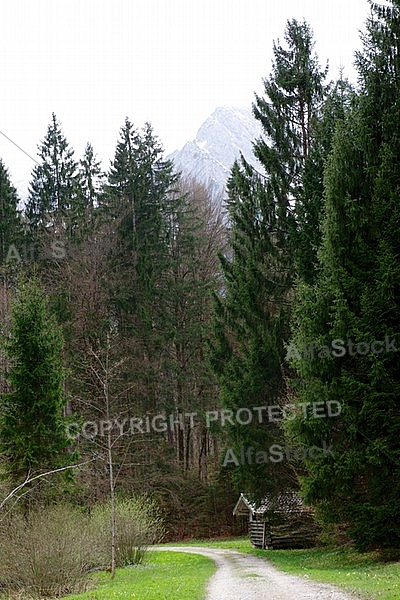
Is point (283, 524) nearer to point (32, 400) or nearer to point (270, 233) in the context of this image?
point (32, 400)

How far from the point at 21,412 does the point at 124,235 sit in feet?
54.9

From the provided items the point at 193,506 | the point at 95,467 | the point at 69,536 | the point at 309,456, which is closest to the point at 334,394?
the point at 309,456

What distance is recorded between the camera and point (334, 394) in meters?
16.1

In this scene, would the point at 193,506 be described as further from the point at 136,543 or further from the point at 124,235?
the point at 136,543

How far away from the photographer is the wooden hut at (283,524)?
75.3 ft

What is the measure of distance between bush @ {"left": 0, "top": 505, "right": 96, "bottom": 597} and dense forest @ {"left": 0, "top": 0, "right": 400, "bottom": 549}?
173cm

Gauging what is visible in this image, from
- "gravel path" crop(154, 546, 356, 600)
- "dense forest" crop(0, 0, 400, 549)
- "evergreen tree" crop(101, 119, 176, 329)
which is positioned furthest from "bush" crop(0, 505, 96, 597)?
"evergreen tree" crop(101, 119, 176, 329)

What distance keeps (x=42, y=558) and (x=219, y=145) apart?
7703 centimetres

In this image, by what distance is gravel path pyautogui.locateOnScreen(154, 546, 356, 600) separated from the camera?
1090 cm

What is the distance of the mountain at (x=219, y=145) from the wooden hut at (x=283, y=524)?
162ft

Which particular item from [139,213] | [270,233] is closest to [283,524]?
[270,233]

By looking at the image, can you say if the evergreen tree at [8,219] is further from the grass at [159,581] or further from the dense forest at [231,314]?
the grass at [159,581]

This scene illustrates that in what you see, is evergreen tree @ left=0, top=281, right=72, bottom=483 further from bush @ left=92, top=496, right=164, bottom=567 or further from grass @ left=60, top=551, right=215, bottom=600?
grass @ left=60, top=551, right=215, bottom=600

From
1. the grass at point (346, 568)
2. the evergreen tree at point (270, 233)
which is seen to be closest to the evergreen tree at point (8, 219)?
the evergreen tree at point (270, 233)
